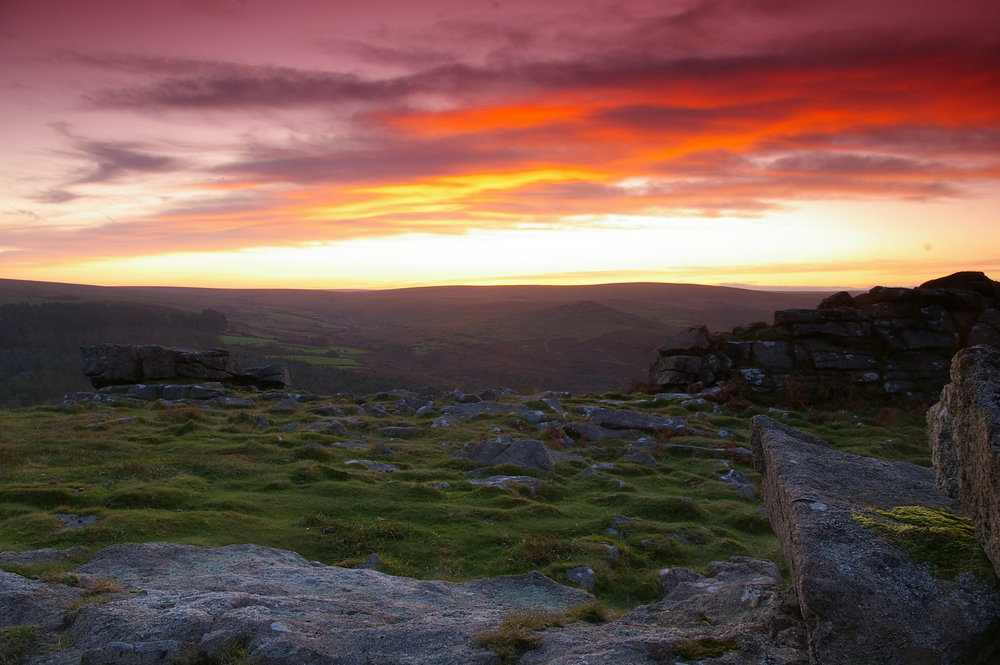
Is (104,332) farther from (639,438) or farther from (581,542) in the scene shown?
(581,542)

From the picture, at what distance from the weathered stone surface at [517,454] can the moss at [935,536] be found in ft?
38.4

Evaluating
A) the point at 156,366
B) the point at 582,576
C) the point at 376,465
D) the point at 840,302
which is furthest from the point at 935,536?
the point at 156,366

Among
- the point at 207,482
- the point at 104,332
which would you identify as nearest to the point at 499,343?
the point at 104,332

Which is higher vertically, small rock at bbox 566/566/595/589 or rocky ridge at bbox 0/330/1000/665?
rocky ridge at bbox 0/330/1000/665

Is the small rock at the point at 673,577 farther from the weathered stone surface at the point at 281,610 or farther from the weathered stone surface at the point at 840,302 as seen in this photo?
the weathered stone surface at the point at 840,302

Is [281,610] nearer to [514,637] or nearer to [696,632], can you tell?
[514,637]

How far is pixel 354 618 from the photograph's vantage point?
7.50 meters

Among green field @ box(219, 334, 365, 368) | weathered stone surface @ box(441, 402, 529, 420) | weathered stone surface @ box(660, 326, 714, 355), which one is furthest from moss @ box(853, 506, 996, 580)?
green field @ box(219, 334, 365, 368)

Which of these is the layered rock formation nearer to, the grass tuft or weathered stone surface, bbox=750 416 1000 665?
weathered stone surface, bbox=750 416 1000 665

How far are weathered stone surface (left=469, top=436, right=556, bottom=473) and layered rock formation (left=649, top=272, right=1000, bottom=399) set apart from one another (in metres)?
16.3

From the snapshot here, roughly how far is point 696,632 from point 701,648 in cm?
59

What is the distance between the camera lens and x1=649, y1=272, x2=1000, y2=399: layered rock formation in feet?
99.8

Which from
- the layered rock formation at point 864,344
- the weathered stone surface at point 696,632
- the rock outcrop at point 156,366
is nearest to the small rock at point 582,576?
the weathered stone surface at point 696,632

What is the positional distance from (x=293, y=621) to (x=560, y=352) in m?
111
